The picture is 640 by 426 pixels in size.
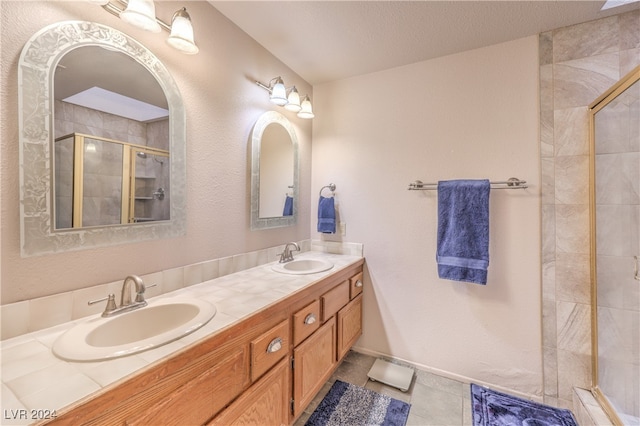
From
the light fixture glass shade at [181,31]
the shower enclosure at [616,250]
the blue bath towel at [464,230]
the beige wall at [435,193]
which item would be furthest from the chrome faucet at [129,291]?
the shower enclosure at [616,250]

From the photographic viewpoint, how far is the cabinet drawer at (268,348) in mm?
1045

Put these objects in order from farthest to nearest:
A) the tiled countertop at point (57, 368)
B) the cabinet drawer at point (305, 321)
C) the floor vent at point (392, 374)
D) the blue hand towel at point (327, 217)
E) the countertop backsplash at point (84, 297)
Result: 1. the blue hand towel at point (327, 217)
2. the floor vent at point (392, 374)
3. the cabinet drawer at point (305, 321)
4. the countertop backsplash at point (84, 297)
5. the tiled countertop at point (57, 368)

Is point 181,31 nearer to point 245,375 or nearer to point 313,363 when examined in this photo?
point 245,375

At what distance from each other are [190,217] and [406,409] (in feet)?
5.59

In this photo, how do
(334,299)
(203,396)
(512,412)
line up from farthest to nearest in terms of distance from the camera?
1. (334,299)
2. (512,412)
3. (203,396)

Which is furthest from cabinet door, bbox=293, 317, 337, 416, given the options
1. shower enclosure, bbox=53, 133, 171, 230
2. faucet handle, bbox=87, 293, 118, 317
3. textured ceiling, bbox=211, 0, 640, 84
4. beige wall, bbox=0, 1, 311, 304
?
textured ceiling, bbox=211, 0, 640, 84

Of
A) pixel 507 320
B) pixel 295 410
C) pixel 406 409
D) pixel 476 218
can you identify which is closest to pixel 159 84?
pixel 295 410

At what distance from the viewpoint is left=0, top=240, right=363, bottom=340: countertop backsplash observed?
2.75 ft

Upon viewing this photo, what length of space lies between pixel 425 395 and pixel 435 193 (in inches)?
53.9

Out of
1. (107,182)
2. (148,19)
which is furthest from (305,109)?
(107,182)

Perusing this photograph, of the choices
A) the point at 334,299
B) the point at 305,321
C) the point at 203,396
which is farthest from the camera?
the point at 334,299

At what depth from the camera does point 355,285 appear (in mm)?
2000

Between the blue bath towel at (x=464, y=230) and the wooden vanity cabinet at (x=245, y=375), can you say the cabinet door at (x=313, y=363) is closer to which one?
the wooden vanity cabinet at (x=245, y=375)

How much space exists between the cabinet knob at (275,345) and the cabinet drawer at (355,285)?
86cm
